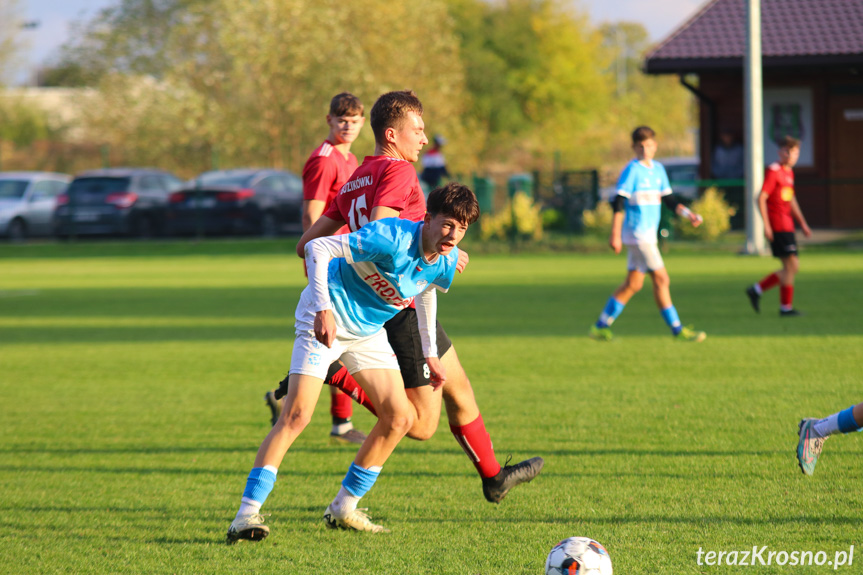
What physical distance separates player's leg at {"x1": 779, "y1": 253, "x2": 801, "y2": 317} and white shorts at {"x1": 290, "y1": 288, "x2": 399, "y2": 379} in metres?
7.91

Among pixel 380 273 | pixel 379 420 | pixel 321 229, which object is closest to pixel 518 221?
pixel 321 229

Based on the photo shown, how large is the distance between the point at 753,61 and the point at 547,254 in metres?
5.92

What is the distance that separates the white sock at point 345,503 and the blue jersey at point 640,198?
600 cm

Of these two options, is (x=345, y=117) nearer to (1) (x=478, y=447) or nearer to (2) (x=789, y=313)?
(1) (x=478, y=447)

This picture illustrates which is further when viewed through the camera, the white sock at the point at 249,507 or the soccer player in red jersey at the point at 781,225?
the soccer player in red jersey at the point at 781,225

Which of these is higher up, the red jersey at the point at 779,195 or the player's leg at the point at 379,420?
the red jersey at the point at 779,195

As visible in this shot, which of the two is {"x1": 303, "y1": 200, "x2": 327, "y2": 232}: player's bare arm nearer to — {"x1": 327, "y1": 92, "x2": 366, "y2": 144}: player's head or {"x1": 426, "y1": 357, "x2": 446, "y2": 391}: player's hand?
{"x1": 327, "y1": 92, "x2": 366, "y2": 144}: player's head

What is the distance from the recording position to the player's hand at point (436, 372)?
4430 millimetres

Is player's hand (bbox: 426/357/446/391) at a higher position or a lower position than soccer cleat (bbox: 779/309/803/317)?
higher

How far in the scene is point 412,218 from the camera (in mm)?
4754

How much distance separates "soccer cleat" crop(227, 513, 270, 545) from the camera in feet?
13.5

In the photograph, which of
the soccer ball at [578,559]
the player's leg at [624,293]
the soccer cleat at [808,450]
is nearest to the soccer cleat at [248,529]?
the soccer ball at [578,559]

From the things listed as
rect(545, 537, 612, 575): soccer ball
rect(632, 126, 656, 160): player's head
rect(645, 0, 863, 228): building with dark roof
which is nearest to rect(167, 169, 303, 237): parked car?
rect(645, 0, 863, 228): building with dark roof

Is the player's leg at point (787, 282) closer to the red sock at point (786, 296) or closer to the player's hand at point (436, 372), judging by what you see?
the red sock at point (786, 296)
